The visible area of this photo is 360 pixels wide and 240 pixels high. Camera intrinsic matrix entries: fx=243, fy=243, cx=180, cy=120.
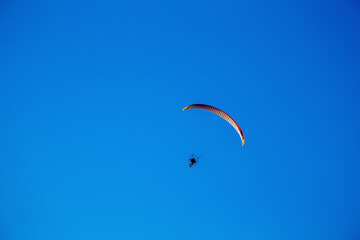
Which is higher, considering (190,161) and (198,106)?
(198,106)

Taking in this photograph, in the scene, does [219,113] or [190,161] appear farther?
[190,161]

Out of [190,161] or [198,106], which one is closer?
[198,106]

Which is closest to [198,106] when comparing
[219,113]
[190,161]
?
[219,113]

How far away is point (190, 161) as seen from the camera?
49.7 feet

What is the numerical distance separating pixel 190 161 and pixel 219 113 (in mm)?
3963

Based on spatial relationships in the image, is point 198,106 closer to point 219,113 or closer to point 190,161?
point 219,113

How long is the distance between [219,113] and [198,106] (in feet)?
3.89

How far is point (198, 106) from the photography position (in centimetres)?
1280

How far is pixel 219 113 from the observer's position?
42.4ft
